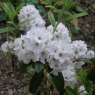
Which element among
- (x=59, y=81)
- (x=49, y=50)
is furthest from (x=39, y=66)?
(x=59, y=81)

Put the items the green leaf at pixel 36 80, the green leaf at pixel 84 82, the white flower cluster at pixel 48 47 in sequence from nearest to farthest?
the white flower cluster at pixel 48 47 → the green leaf at pixel 84 82 → the green leaf at pixel 36 80

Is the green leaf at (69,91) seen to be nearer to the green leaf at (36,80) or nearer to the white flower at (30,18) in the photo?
the green leaf at (36,80)

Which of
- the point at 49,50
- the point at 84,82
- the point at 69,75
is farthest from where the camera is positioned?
the point at 69,75

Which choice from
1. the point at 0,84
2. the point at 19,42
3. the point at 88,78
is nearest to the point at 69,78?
the point at 88,78

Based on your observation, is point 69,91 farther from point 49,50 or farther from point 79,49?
point 49,50

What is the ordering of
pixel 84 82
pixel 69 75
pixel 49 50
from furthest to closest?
pixel 69 75 → pixel 84 82 → pixel 49 50

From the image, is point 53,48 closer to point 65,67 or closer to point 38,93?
point 65,67

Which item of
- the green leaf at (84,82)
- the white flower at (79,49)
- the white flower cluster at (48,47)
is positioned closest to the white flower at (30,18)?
the white flower cluster at (48,47)

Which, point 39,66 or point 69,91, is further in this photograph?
point 69,91
